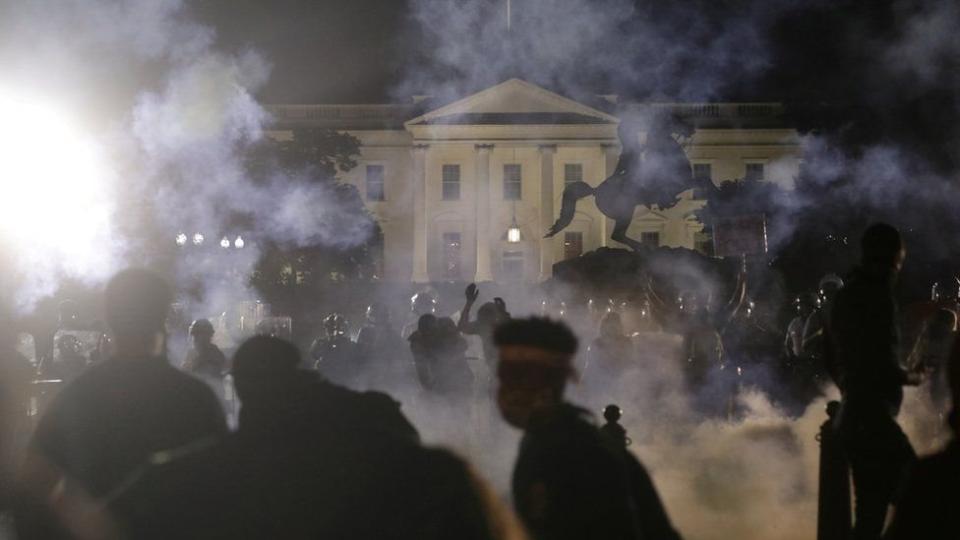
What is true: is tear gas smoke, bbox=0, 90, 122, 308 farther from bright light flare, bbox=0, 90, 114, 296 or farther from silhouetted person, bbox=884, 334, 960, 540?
silhouetted person, bbox=884, 334, 960, 540

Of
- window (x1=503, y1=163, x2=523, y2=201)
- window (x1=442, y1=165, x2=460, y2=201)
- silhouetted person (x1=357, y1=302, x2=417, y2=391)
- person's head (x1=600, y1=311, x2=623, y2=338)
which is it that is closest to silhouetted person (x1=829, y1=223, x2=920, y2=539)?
person's head (x1=600, y1=311, x2=623, y2=338)

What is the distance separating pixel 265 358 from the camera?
312 centimetres

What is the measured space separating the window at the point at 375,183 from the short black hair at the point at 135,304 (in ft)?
178

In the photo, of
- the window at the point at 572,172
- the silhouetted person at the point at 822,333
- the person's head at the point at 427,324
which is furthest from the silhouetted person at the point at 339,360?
the window at the point at 572,172

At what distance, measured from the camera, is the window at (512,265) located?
5556 cm

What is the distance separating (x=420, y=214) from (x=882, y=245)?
171 ft

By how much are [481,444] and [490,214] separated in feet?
152

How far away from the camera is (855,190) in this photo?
107 ft

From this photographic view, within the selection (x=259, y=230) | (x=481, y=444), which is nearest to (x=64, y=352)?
(x=481, y=444)

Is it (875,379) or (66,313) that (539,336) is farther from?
(66,313)

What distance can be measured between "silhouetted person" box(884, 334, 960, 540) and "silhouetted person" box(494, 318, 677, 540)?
56 cm

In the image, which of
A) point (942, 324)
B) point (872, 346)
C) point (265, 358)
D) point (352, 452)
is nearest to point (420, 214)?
point (942, 324)

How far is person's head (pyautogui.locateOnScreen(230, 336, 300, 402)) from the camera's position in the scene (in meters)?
2.88

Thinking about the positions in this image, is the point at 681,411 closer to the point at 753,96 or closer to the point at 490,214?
the point at 490,214
